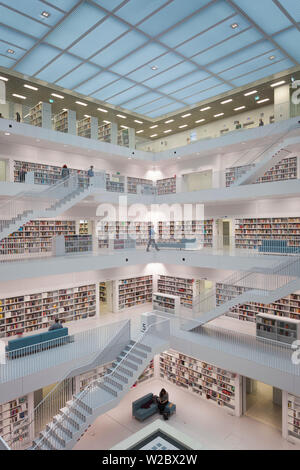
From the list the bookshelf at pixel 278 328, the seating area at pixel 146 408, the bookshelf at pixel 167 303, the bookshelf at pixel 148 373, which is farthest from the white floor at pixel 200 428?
the bookshelf at pixel 167 303

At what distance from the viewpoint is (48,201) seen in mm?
11414

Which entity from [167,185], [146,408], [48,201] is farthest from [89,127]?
[146,408]

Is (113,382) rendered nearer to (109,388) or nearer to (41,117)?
(109,388)

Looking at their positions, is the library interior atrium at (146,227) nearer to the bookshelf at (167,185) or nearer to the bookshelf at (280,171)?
the bookshelf at (280,171)

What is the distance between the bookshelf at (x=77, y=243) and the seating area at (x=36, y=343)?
2893 mm

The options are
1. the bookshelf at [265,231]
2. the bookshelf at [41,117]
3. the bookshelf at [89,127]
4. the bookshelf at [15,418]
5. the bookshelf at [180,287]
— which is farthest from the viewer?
the bookshelf at [180,287]

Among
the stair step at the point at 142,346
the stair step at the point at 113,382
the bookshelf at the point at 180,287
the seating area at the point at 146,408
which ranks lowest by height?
the seating area at the point at 146,408

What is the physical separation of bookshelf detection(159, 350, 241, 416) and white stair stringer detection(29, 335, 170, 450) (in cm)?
164

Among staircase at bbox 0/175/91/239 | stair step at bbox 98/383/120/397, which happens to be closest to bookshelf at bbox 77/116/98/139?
staircase at bbox 0/175/91/239

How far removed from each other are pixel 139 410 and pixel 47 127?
9.69 m

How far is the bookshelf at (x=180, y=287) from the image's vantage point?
518 inches

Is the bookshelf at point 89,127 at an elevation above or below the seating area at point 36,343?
above

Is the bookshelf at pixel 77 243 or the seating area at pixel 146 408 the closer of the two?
the seating area at pixel 146 408

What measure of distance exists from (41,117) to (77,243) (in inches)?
182
